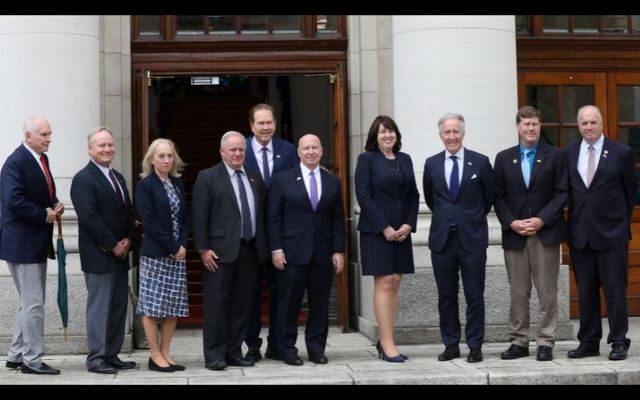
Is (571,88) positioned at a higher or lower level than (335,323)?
higher

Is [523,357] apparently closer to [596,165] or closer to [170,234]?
[596,165]

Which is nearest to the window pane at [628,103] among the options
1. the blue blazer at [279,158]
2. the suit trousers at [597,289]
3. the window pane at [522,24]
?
the window pane at [522,24]

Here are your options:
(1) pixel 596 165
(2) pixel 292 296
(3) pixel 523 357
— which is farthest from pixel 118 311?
(1) pixel 596 165

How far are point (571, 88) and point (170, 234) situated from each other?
18.0 ft

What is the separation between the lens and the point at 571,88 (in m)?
12.8

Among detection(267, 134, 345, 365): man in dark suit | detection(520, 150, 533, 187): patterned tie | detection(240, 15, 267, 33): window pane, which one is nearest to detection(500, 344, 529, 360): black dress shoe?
detection(520, 150, 533, 187): patterned tie

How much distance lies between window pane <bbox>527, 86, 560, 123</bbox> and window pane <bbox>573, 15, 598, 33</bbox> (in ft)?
2.57

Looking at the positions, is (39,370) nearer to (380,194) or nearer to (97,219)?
(97,219)

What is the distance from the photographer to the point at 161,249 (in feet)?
30.9

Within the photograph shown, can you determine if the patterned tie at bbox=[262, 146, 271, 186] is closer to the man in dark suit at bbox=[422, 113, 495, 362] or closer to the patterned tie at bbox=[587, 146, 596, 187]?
the man in dark suit at bbox=[422, 113, 495, 362]

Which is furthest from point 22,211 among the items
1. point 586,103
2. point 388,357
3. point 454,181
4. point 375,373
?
point 586,103

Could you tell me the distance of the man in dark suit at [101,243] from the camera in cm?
927

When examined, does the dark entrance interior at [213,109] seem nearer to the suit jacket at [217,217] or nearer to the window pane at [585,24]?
the window pane at [585,24]

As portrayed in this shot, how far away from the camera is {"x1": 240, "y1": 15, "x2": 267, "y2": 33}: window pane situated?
40.2 ft
